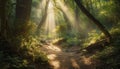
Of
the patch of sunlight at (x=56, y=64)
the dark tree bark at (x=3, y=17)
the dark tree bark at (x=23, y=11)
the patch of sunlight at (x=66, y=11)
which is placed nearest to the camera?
the dark tree bark at (x=3, y=17)

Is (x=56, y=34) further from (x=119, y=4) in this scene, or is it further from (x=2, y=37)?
(x=2, y=37)

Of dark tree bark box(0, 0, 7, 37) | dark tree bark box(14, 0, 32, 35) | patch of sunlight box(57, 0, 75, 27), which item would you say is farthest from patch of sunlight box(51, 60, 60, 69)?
patch of sunlight box(57, 0, 75, 27)

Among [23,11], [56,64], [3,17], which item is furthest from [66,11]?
[3,17]

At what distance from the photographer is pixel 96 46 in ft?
40.2

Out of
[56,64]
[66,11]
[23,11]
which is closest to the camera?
[56,64]

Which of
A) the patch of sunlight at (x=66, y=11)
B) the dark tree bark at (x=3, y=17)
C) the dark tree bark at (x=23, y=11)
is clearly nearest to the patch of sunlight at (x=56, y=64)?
the dark tree bark at (x=23, y=11)

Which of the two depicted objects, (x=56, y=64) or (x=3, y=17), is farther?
(x=56, y=64)

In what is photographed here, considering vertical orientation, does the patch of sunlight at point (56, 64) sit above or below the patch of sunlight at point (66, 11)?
below

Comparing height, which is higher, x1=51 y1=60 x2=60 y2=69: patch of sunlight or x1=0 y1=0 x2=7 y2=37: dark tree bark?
x1=0 y1=0 x2=7 y2=37: dark tree bark

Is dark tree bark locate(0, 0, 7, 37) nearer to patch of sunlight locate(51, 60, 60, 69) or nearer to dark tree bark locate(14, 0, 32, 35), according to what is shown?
dark tree bark locate(14, 0, 32, 35)

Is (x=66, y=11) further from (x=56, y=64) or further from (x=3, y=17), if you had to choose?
(x=3, y=17)

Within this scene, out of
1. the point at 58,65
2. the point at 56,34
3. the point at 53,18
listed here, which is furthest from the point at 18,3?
the point at 53,18

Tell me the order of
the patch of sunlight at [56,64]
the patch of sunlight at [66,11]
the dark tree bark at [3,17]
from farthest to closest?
the patch of sunlight at [66,11]
the patch of sunlight at [56,64]
the dark tree bark at [3,17]

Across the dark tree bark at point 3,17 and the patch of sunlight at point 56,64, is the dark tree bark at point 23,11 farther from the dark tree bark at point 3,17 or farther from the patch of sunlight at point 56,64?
the patch of sunlight at point 56,64
